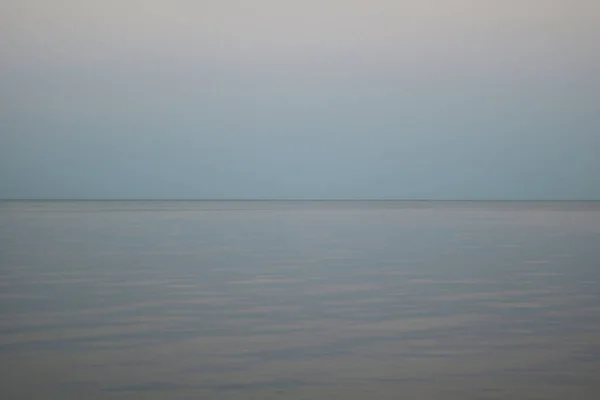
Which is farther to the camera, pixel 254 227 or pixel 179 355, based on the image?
pixel 254 227

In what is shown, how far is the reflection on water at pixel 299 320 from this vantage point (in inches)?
132

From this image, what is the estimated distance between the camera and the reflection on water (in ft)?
11.0

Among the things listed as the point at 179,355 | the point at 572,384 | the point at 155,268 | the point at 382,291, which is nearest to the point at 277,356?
the point at 179,355

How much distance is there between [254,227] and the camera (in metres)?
13.2

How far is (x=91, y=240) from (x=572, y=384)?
793 centimetres

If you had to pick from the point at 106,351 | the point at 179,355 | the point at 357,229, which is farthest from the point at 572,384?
the point at 357,229

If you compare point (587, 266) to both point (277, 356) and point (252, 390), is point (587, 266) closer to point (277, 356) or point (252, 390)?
point (277, 356)

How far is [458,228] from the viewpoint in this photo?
13141 millimetres

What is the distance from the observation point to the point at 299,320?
480cm

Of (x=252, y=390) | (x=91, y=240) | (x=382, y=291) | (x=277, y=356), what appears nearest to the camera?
(x=252, y=390)

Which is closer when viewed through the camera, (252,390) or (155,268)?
(252,390)

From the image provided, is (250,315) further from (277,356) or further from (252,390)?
(252,390)

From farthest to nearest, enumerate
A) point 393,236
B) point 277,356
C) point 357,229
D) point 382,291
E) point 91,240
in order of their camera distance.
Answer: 1. point 357,229
2. point 393,236
3. point 91,240
4. point 382,291
5. point 277,356

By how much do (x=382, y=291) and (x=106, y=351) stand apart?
245cm
